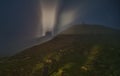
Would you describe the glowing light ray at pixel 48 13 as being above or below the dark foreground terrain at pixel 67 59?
above

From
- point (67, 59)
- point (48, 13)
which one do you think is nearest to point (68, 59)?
point (67, 59)

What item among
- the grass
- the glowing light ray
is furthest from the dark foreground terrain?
the glowing light ray

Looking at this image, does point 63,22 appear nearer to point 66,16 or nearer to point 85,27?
point 66,16

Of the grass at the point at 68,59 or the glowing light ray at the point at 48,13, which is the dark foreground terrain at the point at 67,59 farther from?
the glowing light ray at the point at 48,13

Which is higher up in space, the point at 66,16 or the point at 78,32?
the point at 66,16

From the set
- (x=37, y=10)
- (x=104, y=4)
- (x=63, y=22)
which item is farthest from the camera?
(x=104, y=4)

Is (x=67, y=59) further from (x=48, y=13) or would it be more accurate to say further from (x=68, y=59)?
(x=48, y=13)

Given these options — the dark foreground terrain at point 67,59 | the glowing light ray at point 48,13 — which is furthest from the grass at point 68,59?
the glowing light ray at point 48,13

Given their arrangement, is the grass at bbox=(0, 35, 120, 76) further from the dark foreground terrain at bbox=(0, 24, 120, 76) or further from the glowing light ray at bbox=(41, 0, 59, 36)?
the glowing light ray at bbox=(41, 0, 59, 36)

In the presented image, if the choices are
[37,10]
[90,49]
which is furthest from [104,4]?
[37,10]

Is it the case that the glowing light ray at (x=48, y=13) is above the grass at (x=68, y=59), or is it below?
above
